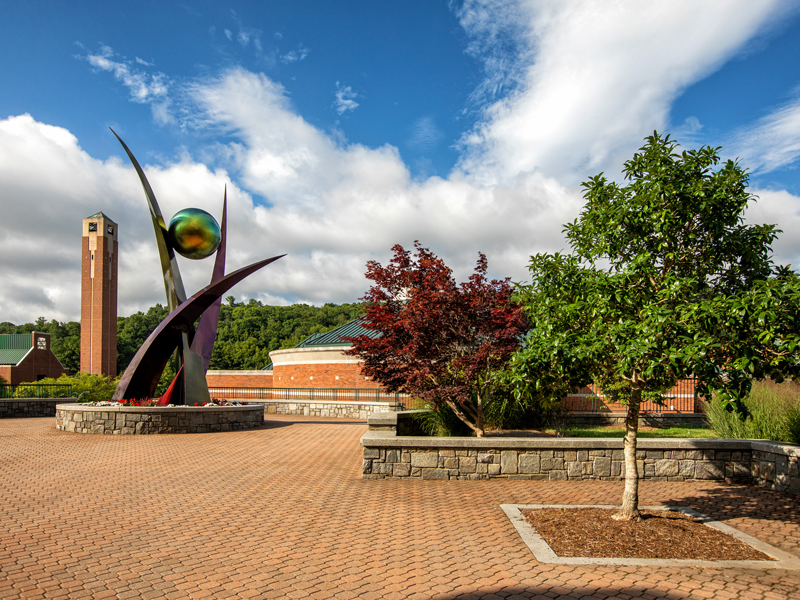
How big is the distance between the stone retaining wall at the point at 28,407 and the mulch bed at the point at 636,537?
71.6 feet

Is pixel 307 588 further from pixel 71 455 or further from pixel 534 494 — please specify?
pixel 71 455

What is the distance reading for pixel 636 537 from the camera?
5383mm

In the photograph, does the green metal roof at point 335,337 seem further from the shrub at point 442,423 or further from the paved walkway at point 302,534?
the paved walkway at point 302,534

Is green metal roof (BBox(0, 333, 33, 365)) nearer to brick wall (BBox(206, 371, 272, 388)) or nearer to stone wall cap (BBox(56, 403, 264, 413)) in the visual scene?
brick wall (BBox(206, 371, 272, 388))

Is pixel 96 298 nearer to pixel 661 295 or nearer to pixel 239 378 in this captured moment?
pixel 239 378

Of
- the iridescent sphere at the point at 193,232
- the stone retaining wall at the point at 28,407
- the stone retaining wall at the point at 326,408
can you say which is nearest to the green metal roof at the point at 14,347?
the stone retaining wall at the point at 28,407

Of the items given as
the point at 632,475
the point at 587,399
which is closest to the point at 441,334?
the point at 632,475

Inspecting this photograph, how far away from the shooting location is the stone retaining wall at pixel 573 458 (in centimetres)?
841

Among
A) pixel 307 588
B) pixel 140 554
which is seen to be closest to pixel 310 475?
pixel 140 554

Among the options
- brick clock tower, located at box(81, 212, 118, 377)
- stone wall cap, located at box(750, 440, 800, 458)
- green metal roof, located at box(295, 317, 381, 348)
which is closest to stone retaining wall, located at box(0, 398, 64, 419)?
green metal roof, located at box(295, 317, 381, 348)

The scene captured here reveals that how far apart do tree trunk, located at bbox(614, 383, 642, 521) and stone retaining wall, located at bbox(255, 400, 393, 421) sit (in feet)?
48.8

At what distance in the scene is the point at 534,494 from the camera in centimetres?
750

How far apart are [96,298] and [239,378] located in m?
23.8

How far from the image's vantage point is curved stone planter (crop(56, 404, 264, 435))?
1451 centimetres
